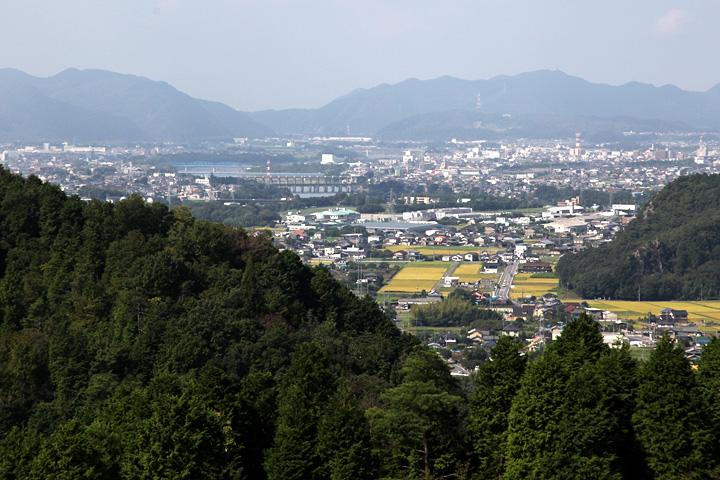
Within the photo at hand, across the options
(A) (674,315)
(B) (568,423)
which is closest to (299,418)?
(B) (568,423)

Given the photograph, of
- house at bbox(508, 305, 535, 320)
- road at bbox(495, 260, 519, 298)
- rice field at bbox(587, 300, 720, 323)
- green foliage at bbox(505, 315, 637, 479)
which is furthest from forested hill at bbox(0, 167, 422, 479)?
road at bbox(495, 260, 519, 298)

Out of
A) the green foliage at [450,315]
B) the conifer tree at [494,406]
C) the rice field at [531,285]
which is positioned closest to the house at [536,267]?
the rice field at [531,285]

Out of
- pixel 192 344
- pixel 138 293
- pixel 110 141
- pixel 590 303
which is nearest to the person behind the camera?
pixel 192 344

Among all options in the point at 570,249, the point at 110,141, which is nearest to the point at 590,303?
the point at 570,249

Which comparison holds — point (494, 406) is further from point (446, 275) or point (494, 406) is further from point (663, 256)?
point (663, 256)

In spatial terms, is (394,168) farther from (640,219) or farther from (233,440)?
(233,440)

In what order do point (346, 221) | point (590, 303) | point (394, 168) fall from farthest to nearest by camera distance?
point (394, 168) → point (346, 221) → point (590, 303)

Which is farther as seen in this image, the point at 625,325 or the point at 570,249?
the point at 570,249

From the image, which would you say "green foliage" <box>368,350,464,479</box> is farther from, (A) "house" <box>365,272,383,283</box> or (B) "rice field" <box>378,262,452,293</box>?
(A) "house" <box>365,272,383,283</box>
